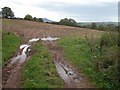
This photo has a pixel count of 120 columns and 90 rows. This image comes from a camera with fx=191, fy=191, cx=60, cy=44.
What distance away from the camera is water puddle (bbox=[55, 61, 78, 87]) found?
9748 millimetres

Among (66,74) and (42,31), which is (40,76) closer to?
(66,74)

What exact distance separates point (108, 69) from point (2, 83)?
5771 mm

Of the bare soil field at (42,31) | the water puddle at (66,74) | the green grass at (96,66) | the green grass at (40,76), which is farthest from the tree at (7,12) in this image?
the water puddle at (66,74)

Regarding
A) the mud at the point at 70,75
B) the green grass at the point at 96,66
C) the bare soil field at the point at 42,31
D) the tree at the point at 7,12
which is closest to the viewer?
the mud at the point at 70,75

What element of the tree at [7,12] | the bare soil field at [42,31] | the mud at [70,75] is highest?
the tree at [7,12]

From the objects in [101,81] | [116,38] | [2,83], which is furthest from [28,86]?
[116,38]

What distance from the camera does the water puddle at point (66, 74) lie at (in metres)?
9.75

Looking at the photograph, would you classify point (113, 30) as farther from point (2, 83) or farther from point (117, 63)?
point (2, 83)

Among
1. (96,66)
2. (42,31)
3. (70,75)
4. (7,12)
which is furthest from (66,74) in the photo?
(7,12)

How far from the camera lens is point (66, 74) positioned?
11.1m

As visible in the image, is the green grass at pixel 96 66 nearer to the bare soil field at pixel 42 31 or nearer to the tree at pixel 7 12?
the bare soil field at pixel 42 31

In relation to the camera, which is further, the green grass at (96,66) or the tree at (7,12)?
the tree at (7,12)

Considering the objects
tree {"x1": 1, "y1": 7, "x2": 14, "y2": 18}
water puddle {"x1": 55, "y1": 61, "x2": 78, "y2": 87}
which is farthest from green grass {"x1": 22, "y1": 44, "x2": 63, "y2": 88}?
tree {"x1": 1, "y1": 7, "x2": 14, "y2": 18}

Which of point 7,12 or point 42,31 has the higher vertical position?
point 7,12
